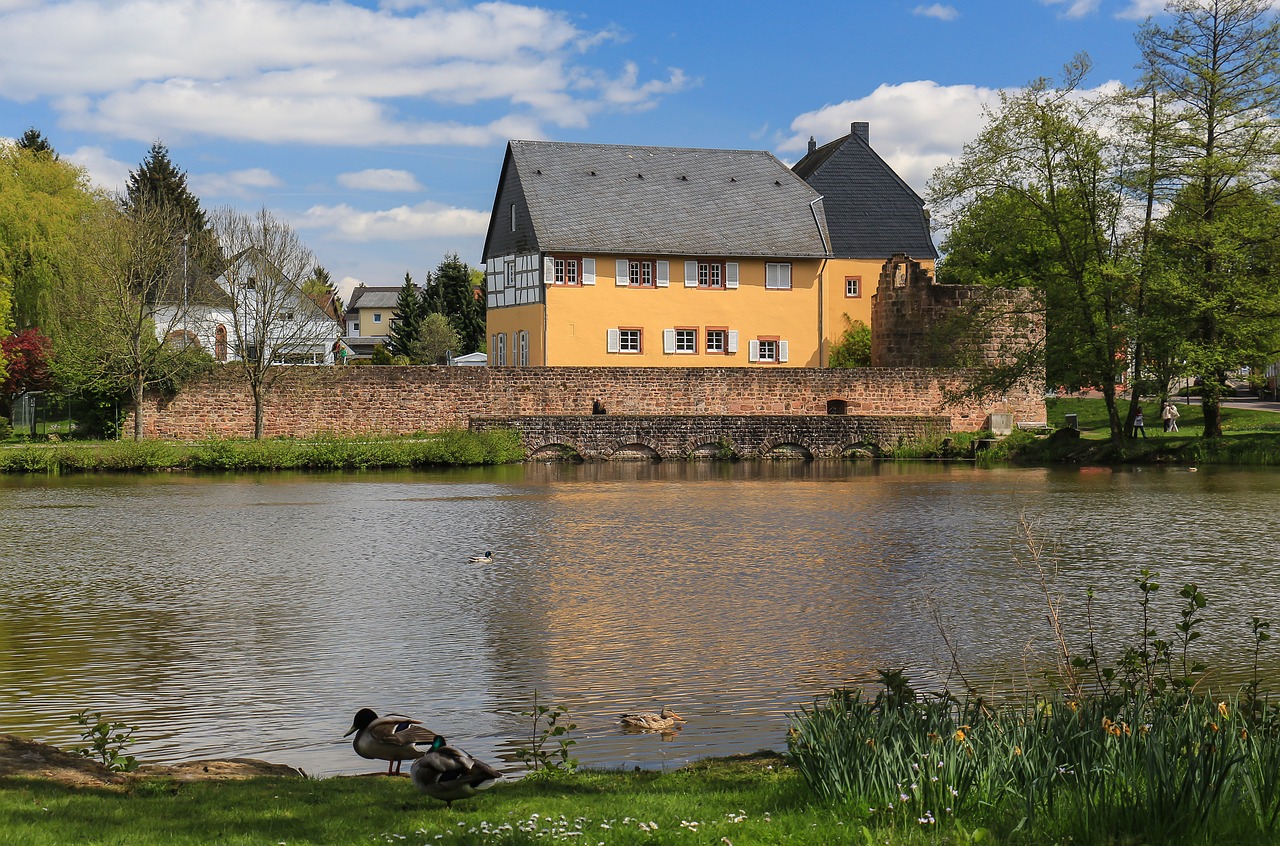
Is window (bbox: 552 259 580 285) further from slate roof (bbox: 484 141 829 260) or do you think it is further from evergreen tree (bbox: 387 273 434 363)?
evergreen tree (bbox: 387 273 434 363)

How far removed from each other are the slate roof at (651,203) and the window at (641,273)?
22.9 inches

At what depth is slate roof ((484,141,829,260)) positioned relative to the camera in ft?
161

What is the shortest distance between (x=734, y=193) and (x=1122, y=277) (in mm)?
20218

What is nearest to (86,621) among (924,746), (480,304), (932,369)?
(924,746)

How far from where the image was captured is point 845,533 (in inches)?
784

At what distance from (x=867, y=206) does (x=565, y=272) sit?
14.0m

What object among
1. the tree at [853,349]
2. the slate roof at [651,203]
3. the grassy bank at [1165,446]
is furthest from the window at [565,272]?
the grassy bank at [1165,446]

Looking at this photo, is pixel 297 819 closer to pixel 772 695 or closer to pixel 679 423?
pixel 772 695

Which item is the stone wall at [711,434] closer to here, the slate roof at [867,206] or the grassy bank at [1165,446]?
the grassy bank at [1165,446]

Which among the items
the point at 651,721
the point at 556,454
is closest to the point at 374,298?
the point at 556,454

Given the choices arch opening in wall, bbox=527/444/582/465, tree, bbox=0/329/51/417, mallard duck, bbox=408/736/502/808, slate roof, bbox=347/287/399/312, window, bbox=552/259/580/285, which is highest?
slate roof, bbox=347/287/399/312

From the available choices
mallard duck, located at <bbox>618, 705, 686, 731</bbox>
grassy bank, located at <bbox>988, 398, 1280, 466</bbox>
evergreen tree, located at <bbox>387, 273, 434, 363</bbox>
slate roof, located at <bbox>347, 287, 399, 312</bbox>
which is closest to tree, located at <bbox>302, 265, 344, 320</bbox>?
slate roof, located at <bbox>347, 287, 399, 312</bbox>

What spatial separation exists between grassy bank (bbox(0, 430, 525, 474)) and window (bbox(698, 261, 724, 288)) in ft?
42.5

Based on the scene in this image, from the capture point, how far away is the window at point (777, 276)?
50.9 meters
